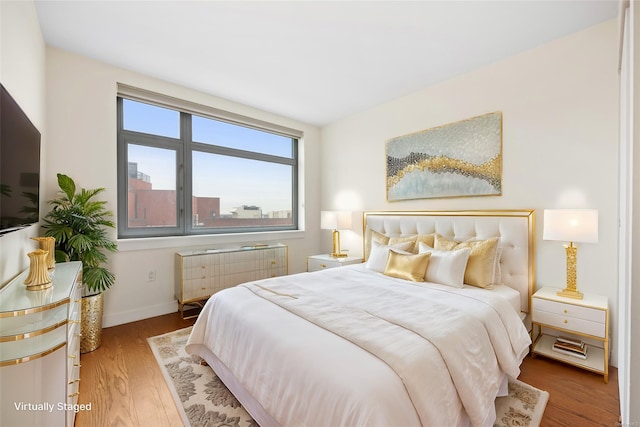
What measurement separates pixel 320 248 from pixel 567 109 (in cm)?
354

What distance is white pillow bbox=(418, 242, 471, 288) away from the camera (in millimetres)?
2332

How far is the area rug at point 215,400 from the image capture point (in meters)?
1.59

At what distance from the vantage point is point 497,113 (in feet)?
8.85

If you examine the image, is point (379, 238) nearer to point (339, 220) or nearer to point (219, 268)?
point (339, 220)

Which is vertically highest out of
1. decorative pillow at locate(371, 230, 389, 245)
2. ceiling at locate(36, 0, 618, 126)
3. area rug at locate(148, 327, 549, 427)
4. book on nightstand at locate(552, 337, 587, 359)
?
ceiling at locate(36, 0, 618, 126)

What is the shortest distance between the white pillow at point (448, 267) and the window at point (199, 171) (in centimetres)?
264

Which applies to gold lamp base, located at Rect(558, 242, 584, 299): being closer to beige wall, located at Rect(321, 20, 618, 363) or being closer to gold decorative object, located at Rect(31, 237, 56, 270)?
beige wall, located at Rect(321, 20, 618, 363)

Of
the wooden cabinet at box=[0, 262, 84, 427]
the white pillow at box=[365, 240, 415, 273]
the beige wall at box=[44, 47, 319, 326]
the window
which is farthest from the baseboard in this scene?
the white pillow at box=[365, 240, 415, 273]

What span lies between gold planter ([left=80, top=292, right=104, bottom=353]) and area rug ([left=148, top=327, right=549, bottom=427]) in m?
0.66

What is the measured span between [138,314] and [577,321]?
404 cm

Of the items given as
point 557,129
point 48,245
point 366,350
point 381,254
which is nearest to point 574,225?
point 557,129

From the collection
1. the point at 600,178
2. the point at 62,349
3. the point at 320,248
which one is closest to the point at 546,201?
the point at 600,178

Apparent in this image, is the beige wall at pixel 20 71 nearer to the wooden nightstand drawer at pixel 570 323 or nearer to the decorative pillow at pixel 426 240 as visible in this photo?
the decorative pillow at pixel 426 240

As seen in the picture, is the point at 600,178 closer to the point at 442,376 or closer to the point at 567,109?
the point at 567,109
